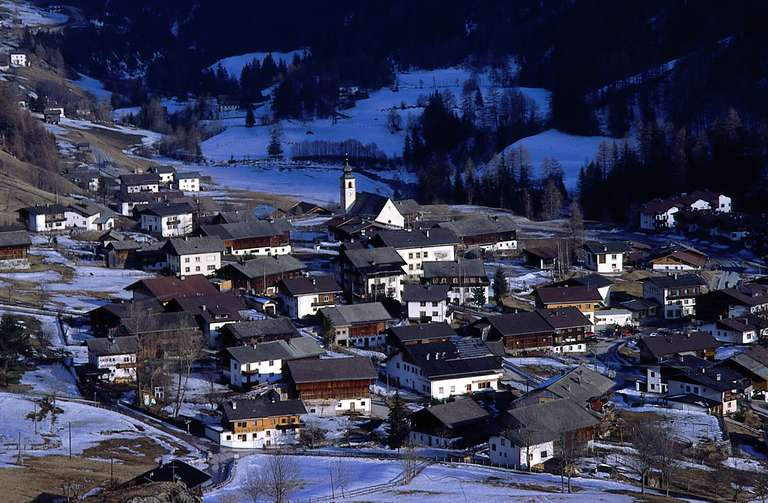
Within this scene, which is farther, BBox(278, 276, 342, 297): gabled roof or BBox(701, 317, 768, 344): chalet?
BBox(278, 276, 342, 297): gabled roof

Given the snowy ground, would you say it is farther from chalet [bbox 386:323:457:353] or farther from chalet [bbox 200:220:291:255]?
chalet [bbox 200:220:291:255]

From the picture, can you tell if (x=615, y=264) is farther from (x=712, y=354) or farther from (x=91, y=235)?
(x=91, y=235)

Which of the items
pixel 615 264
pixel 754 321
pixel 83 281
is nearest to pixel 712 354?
pixel 754 321

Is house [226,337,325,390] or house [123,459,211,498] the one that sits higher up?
house [226,337,325,390]

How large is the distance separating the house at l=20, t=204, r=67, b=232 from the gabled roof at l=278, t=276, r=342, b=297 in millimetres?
17149

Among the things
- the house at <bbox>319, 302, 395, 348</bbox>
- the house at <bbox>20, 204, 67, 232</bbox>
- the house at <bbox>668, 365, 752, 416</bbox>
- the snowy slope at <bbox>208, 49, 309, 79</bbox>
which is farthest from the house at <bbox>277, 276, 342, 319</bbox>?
the snowy slope at <bbox>208, 49, 309, 79</bbox>

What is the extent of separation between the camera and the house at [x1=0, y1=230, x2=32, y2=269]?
5469cm

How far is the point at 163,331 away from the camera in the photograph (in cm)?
4353

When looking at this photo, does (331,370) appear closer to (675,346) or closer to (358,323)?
(358,323)

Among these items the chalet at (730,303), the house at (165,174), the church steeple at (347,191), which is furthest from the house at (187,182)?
the chalet at (730,303)

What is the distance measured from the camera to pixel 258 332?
146 feet

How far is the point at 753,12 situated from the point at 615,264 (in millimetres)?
58032

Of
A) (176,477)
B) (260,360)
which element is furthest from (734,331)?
(176,477)

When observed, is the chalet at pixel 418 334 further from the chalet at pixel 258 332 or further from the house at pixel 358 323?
the chalet at pixel 258 332
